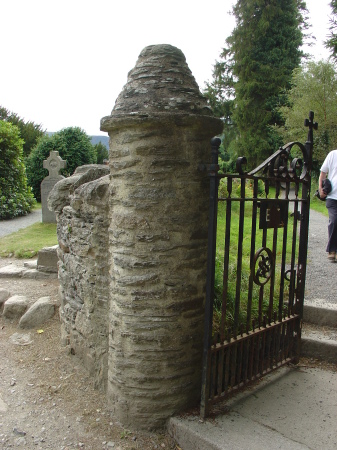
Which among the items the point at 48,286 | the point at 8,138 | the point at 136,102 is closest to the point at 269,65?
the point at 8,138

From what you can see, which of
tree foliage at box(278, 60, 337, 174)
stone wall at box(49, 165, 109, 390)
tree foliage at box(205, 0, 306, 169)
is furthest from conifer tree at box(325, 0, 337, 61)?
stone wall at box(49, 165, 109, 390)

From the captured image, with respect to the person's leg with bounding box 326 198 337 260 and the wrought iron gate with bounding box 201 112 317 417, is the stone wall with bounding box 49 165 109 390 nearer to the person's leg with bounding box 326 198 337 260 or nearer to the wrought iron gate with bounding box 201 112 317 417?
the wrought iron gate with bounding box 201 112 317 417

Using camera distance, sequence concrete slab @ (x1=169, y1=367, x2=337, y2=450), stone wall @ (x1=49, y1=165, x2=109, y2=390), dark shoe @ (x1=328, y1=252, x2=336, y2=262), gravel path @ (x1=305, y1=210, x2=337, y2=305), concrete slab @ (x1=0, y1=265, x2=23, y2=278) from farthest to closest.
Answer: concrete slab @ (x1=0, y1=265, x2=23, y2=278) < dark shoe @ (x1=328, y1=252, x2=336, y2=262) < gravel path @ (x1=305, y1=210, x2=337, y2=305) < stone wall @ (x1=49, y1=165, x2=109, y2=390) < concrete slab @ (x1=169, y1=367, x2=337, y2=450)

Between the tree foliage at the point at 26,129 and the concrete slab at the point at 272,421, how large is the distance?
23028 mm

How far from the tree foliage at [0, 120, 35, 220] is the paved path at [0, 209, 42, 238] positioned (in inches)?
15.0

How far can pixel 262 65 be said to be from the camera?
24.7 metres

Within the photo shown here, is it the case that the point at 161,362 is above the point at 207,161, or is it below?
below

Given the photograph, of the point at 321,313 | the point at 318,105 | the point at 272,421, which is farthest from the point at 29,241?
the point at 318,105

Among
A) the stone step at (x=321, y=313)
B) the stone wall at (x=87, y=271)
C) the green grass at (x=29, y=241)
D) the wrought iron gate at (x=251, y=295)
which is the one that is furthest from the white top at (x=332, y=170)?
the green grass at (x=29, y=241)

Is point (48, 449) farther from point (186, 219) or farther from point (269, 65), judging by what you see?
point (269, 65)

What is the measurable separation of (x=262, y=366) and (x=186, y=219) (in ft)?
4.21

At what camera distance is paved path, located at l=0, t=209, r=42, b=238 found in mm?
11175

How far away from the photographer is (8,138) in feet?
44.5

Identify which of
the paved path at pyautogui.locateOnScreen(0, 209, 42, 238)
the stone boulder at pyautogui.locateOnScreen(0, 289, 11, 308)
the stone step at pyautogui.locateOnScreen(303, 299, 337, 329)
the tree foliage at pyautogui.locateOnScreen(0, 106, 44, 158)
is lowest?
the paved path at pyautogui.locateOnScreen(0, 209, 42, 238)
